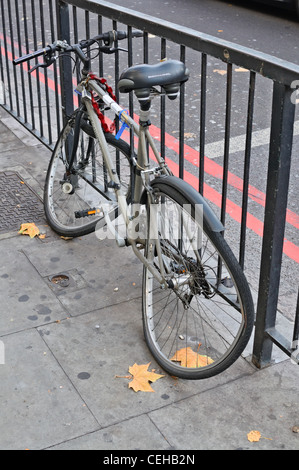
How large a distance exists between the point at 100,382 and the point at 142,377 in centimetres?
20

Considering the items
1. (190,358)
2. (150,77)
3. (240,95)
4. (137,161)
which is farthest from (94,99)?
(240,95)

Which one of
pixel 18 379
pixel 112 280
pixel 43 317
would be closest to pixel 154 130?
pixel 112 280

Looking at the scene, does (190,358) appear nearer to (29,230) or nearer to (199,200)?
(199,200)

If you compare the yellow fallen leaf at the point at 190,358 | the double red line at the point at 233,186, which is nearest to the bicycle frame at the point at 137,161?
the yellow fallen leaf at the point at 190,358

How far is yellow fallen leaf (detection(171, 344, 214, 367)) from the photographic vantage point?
3416mm

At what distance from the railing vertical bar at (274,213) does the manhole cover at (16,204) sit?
6.66ft

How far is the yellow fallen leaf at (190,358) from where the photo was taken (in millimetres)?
3416

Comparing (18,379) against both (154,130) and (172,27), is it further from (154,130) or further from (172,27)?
(154,130)

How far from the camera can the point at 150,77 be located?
10.1 ft

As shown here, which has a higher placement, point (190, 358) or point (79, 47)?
point (79, 47)

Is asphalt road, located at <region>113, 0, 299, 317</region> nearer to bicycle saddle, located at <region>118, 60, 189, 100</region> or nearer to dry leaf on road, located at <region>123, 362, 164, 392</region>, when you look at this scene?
dry leaf on road, located at <region>123, 362, 164, 392</region>

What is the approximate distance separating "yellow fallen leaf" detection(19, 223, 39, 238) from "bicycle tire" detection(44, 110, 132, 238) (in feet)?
0.36

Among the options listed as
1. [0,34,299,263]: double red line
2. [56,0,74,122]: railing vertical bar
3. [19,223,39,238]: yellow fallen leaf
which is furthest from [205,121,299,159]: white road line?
[19,223,39,238]: yellow fallen leaf

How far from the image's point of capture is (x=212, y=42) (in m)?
3.07
